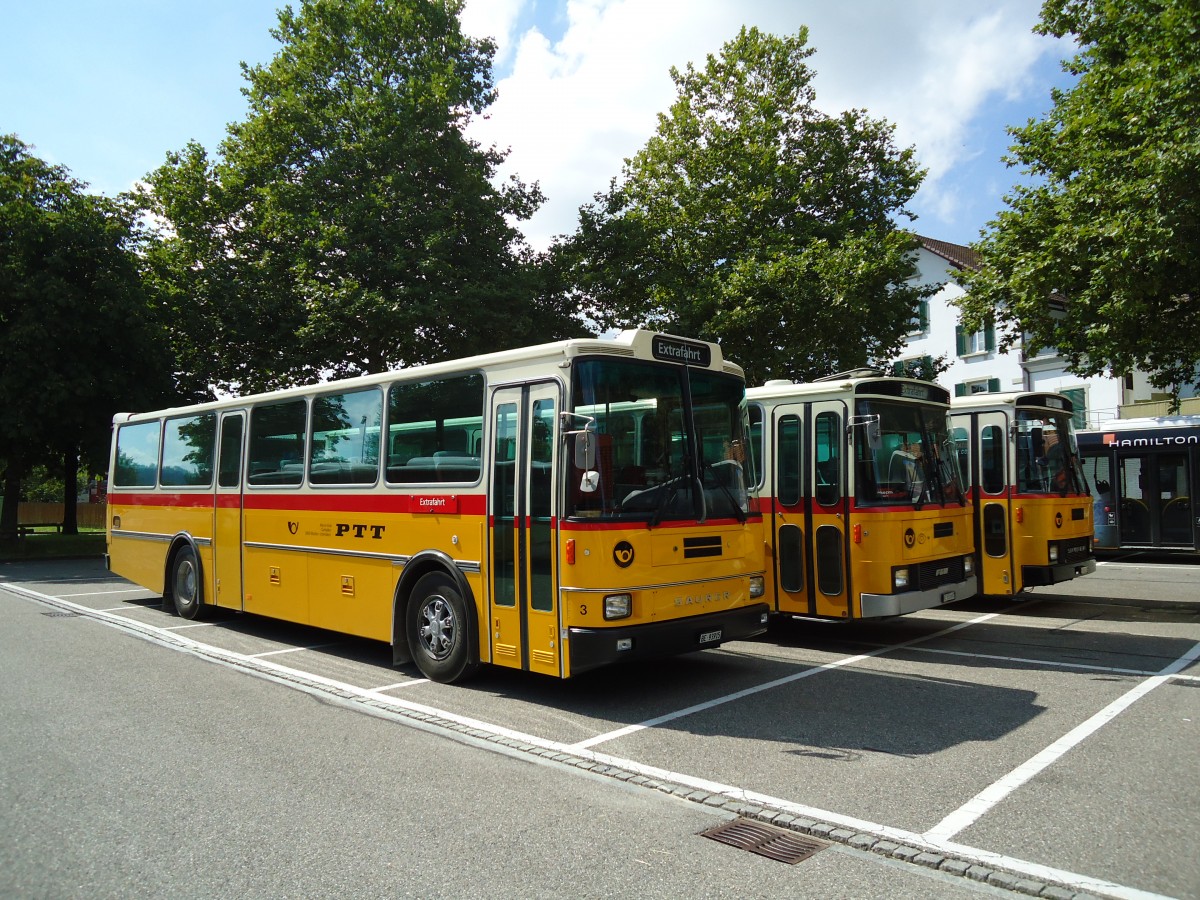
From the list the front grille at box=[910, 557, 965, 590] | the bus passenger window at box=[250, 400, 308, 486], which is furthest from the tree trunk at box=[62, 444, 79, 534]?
the front grille at box=[910, 557, 965, 590]

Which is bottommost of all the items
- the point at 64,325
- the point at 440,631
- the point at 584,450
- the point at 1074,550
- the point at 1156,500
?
the point at 440,631

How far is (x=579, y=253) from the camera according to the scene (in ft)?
82.8

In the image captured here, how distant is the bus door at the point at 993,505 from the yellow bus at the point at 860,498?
6.70ft

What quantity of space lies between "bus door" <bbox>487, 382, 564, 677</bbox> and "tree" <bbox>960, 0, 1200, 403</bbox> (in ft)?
32.5

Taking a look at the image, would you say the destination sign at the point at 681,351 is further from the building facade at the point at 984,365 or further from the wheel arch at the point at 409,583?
the building facade at the point at 984,365

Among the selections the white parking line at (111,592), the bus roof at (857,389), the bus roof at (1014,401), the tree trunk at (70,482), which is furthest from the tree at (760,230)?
the tree trunk at (70,482)

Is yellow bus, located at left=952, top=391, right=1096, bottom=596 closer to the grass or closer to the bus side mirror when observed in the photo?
the bus side mirror

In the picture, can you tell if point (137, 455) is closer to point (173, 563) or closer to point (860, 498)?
point (173, 563)

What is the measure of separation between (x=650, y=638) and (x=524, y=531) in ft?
4.33

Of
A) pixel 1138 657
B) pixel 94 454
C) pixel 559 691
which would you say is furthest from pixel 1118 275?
pixel 94 454

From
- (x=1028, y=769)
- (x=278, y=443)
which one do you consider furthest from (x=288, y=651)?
(x=1028, y=769)

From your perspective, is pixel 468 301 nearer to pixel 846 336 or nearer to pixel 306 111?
pixel 306 111

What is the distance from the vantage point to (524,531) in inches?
279

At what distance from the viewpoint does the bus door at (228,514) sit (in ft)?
36.3
